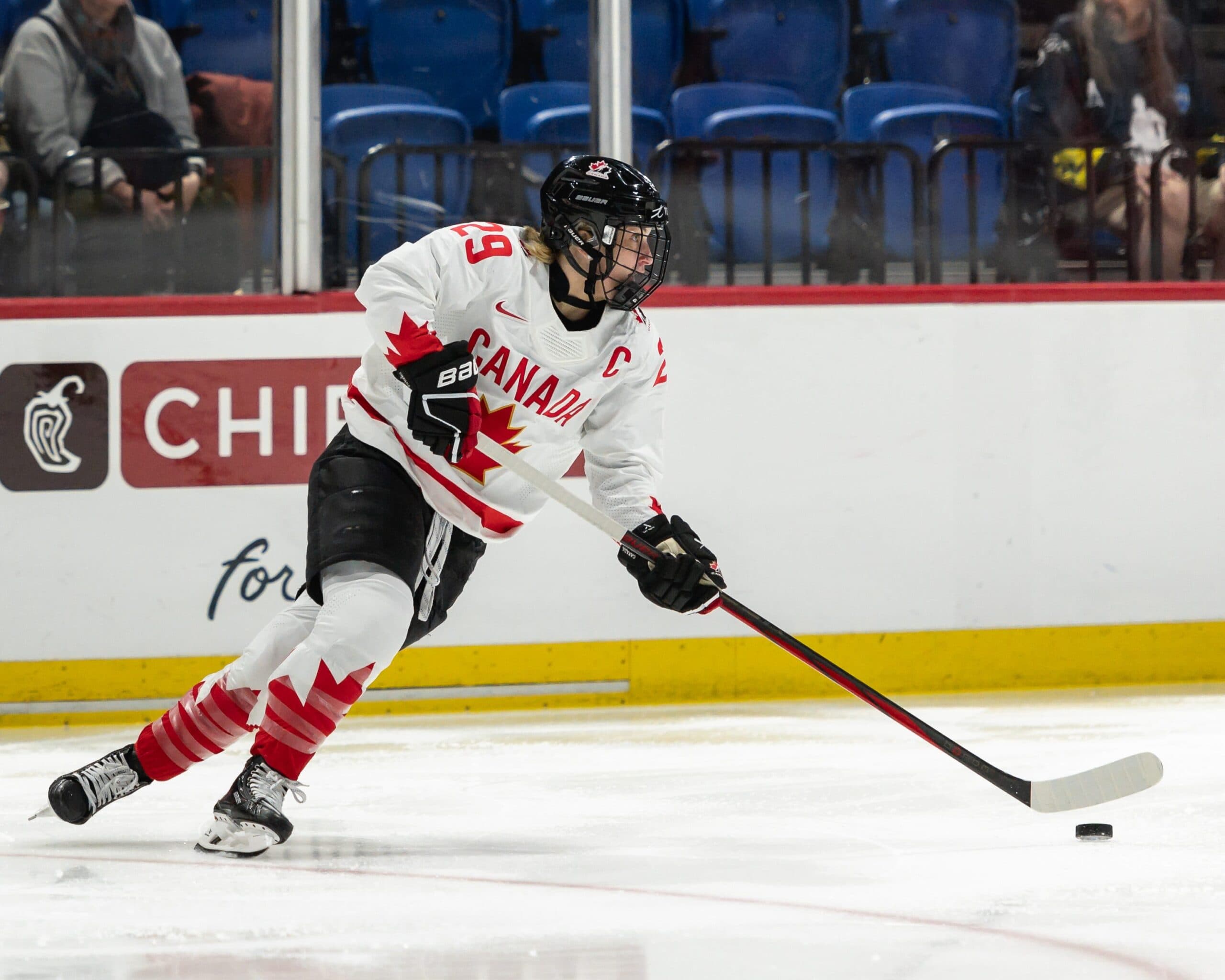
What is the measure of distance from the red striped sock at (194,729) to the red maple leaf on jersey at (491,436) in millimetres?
478

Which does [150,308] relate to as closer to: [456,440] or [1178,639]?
[456,440]

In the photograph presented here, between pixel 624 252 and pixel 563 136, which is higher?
pixel 563 136

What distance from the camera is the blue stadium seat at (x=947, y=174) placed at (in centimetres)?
414

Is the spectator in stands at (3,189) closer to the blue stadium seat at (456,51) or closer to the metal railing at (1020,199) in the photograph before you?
the blue stadium seat at (456,51)

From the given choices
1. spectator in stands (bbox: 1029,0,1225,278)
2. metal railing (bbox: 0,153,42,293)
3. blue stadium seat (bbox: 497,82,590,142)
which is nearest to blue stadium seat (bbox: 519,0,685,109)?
blue stadium seat (bbox: 497,82,590,142)

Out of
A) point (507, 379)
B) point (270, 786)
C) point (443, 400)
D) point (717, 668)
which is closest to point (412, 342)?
point (443, 400)

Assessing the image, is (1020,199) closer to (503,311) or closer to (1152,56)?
(1152,56)

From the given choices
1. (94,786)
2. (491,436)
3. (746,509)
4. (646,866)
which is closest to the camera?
(646,866)

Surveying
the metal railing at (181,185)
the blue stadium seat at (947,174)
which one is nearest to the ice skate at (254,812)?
the metal railing at (181,185)

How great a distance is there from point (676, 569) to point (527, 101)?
2051 mm

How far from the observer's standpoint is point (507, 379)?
8.05 feet

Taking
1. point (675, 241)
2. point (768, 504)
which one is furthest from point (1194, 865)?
point (675, 241)

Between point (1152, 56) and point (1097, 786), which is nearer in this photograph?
point (1097, 786)

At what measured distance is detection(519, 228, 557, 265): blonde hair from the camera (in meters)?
2.45
